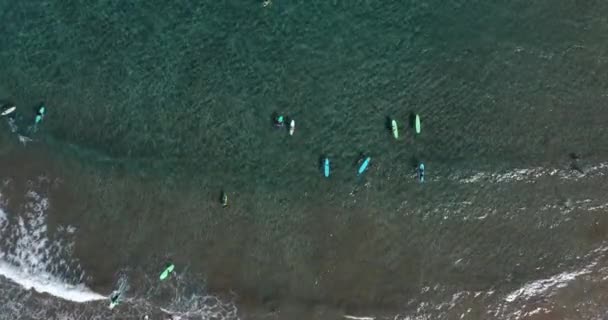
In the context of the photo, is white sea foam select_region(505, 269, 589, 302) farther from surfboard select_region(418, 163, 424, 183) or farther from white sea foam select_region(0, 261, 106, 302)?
white sea foam select_region(0, 261, 106, 302)

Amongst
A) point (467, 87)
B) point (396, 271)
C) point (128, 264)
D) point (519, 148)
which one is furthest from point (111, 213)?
point (519, 148)

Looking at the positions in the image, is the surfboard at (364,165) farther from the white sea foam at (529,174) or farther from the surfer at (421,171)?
the white sea foam at (529,174)

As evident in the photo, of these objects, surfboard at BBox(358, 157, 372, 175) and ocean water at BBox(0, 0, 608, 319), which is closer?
ocean water at BBox(0, 0, 608, 319)

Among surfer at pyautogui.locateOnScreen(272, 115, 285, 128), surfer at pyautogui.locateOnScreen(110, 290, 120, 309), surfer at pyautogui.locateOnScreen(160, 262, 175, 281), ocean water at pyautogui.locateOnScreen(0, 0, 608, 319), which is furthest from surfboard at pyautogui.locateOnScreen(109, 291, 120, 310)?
surfer at pyautogui.locateOnScreen(272, 115, 285, 128)

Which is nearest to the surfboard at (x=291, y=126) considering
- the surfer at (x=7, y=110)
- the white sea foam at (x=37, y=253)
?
the white sea foam at (x=37, y=253)

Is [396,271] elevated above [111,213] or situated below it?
below

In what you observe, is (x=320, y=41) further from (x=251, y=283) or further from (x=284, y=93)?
(x=251, y=283)

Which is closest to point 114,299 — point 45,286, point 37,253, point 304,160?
point 45,286
